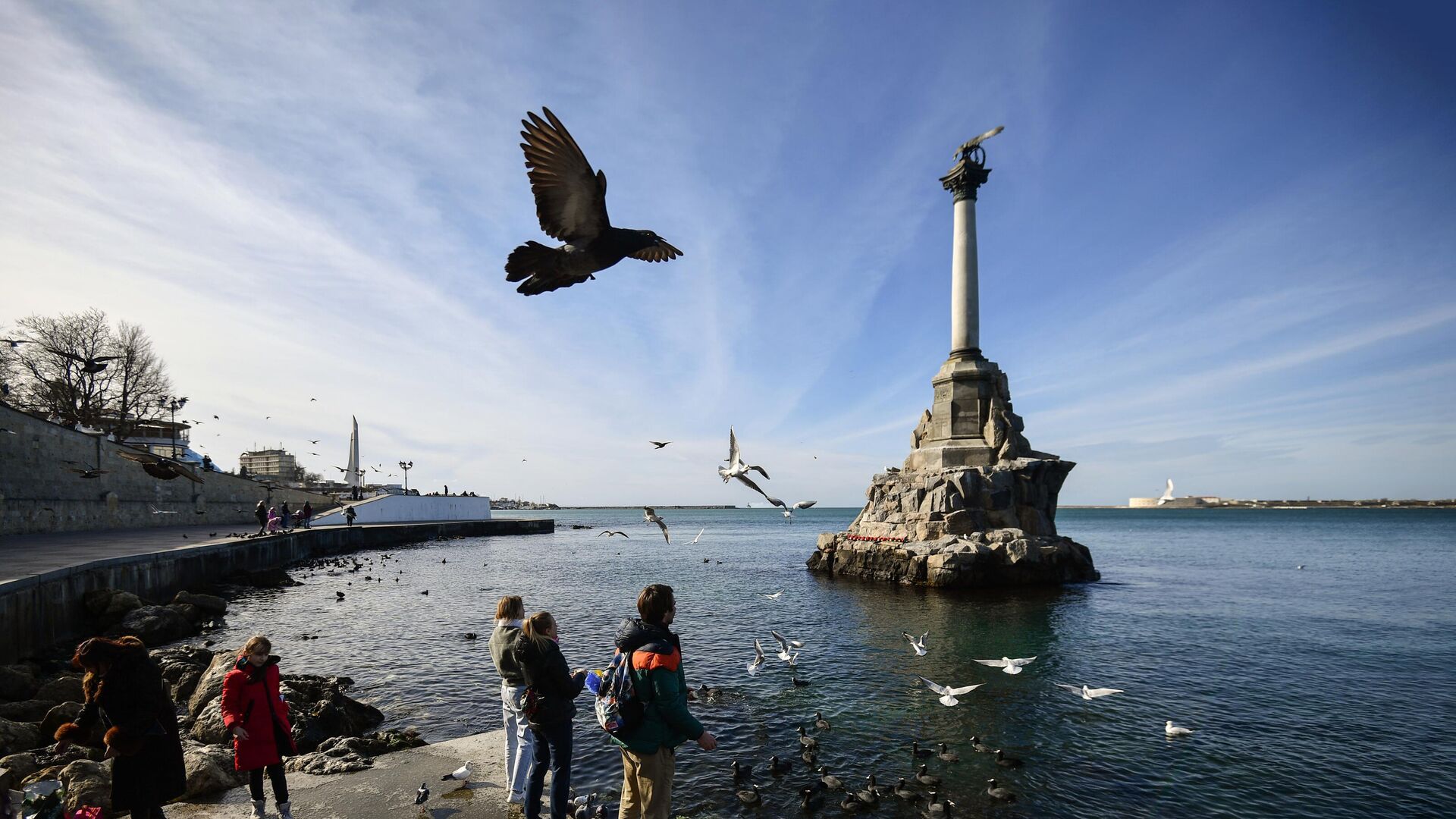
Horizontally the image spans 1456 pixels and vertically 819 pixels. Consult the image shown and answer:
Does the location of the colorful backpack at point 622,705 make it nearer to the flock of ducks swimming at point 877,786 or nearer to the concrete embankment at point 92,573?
the flock of ducks swimming at point 877,786

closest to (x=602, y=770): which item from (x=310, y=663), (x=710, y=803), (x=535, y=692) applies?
(x=710, y=803)

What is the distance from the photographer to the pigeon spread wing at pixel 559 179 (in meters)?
4.86

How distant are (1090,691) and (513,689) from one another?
1220 centimetres

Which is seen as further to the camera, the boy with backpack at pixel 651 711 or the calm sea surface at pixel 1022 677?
the calm sea surface at pixel 1022 677

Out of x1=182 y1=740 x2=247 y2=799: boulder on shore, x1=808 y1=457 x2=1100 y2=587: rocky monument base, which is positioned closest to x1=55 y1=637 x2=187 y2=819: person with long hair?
x1=182 y1=740 x2=247 y2=799: boulder on shore

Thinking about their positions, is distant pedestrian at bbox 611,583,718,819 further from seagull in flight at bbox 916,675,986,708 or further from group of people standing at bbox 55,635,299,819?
seagull in flight at bbox 916,675,986,708

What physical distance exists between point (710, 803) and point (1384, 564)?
5983 centimetres

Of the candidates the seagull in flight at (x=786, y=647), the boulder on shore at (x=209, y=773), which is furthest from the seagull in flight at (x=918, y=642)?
the boulder on shore at (x=209, y=773)

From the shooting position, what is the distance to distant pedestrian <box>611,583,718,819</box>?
4.60m

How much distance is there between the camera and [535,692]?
→ 18.4ft

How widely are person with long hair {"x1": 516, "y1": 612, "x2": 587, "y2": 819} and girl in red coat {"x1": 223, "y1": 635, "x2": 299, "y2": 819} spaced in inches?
97.5

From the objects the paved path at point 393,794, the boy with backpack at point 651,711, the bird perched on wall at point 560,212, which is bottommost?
the paved path at point 393,794

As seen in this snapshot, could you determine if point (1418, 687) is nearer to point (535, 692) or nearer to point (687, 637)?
point (687, 637)

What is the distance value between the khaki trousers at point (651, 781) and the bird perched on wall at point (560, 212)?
3572 mm
